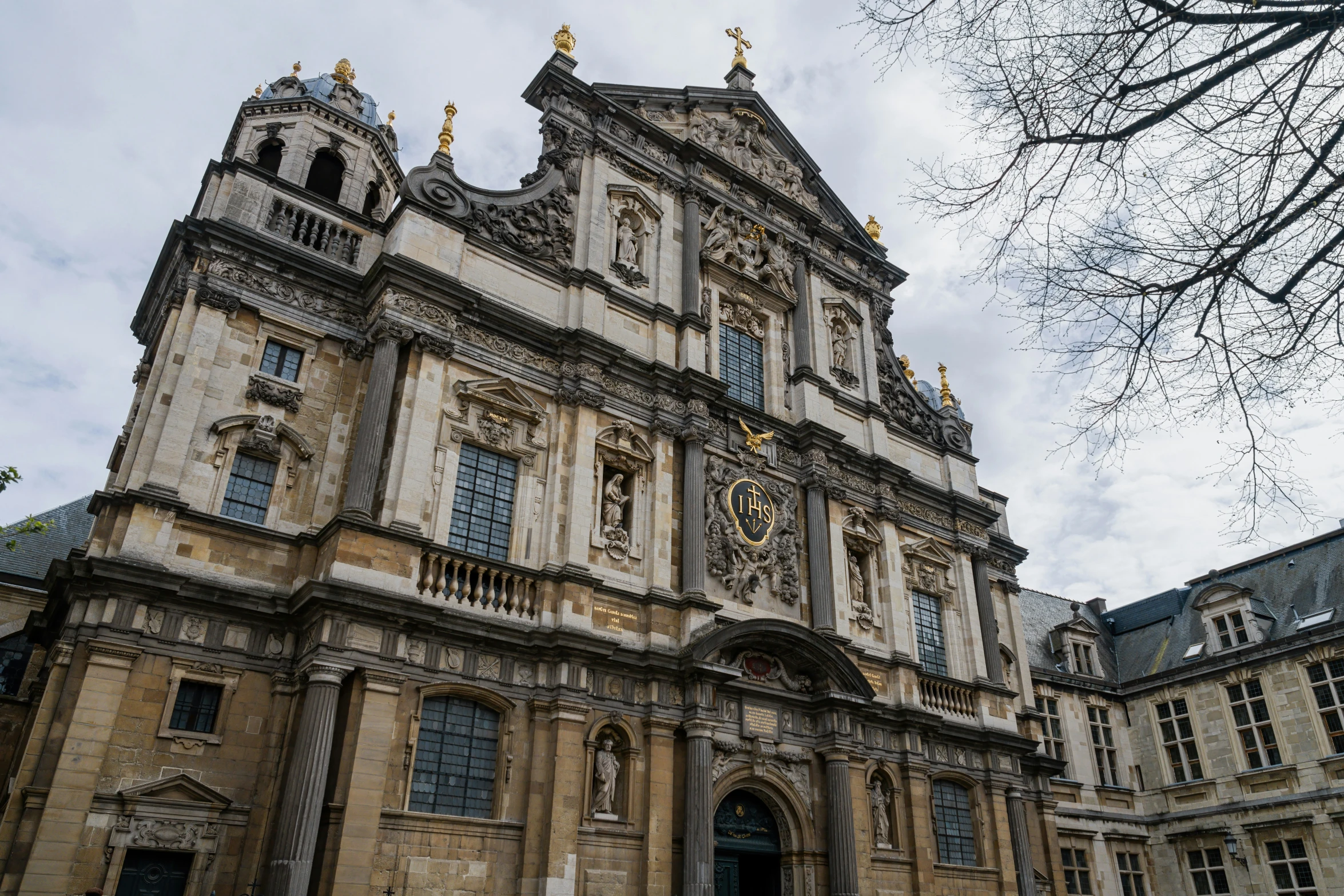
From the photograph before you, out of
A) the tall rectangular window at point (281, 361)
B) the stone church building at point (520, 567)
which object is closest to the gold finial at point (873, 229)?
the stone church building at point (520, 567)

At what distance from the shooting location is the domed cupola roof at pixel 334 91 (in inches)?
757

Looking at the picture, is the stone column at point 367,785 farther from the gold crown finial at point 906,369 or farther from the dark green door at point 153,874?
the gold crown finial at point 906,369

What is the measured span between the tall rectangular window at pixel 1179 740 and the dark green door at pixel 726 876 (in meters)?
18.4

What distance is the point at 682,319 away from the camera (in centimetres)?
1973

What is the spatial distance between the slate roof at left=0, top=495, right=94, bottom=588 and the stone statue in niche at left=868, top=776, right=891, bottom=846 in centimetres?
1721

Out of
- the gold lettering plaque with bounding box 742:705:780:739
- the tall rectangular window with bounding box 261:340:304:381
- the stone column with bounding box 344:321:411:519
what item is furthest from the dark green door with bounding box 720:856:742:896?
the tall rectangular window with bounding box 261:340:304:381

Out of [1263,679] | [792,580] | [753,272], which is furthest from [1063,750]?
[753,272]

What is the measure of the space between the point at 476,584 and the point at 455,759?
108 inches

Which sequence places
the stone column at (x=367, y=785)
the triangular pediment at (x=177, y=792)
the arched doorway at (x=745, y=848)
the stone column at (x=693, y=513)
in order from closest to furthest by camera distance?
the triangular pediment at (x=177, y=792), the stone column at (x=367, y=785), the arched doorway at (x=745, y=848), the stone column at (x=693, y=513)

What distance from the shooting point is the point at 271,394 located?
14.9 m

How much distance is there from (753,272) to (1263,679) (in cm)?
1939

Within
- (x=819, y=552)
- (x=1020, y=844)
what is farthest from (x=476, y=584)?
(x=1020, y=844)

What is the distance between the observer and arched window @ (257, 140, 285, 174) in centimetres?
1866

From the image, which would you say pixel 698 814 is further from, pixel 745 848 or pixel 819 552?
pixel 819 552
